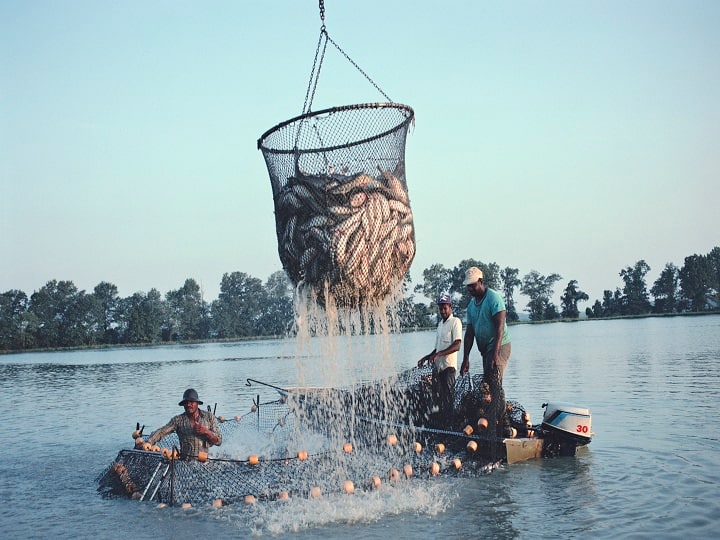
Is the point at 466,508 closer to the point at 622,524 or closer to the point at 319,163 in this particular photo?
the point at 622,524

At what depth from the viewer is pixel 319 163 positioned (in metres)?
6.45

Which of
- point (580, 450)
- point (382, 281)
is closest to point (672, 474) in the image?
point (580, 450)

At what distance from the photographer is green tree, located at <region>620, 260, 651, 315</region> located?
98.1 metres

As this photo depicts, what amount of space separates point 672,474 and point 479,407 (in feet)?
8.21

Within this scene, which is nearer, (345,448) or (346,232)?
(346,232)

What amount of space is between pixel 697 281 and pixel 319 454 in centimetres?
9913

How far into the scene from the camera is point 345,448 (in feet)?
23.8

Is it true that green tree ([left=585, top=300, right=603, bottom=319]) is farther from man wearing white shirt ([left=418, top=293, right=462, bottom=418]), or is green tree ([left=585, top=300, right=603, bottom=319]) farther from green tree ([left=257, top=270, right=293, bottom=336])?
man wearing white shirt ([left=418, top=293, right=462, bottom=418])

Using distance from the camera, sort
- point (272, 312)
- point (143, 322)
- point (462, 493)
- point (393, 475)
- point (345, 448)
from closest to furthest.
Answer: point (345, 448)
point (393, 475)
point (462, 493)
point (143, 322)
point (272, 312)

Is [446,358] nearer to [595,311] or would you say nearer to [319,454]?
[319,454]

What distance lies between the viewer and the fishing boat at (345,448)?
290 inches

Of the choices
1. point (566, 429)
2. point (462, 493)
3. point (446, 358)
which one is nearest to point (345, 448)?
point (462, 493)

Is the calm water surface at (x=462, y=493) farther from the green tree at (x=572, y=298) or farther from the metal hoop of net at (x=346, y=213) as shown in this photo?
the green tree at (x=572, y=298)

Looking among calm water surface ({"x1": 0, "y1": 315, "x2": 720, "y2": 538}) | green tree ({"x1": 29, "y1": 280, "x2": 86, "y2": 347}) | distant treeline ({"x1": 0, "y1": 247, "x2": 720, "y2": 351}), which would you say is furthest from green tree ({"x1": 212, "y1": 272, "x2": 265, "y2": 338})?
calm water surface ({"x1": 0, "y1": 315, "x2": 720, "y2": 538})
